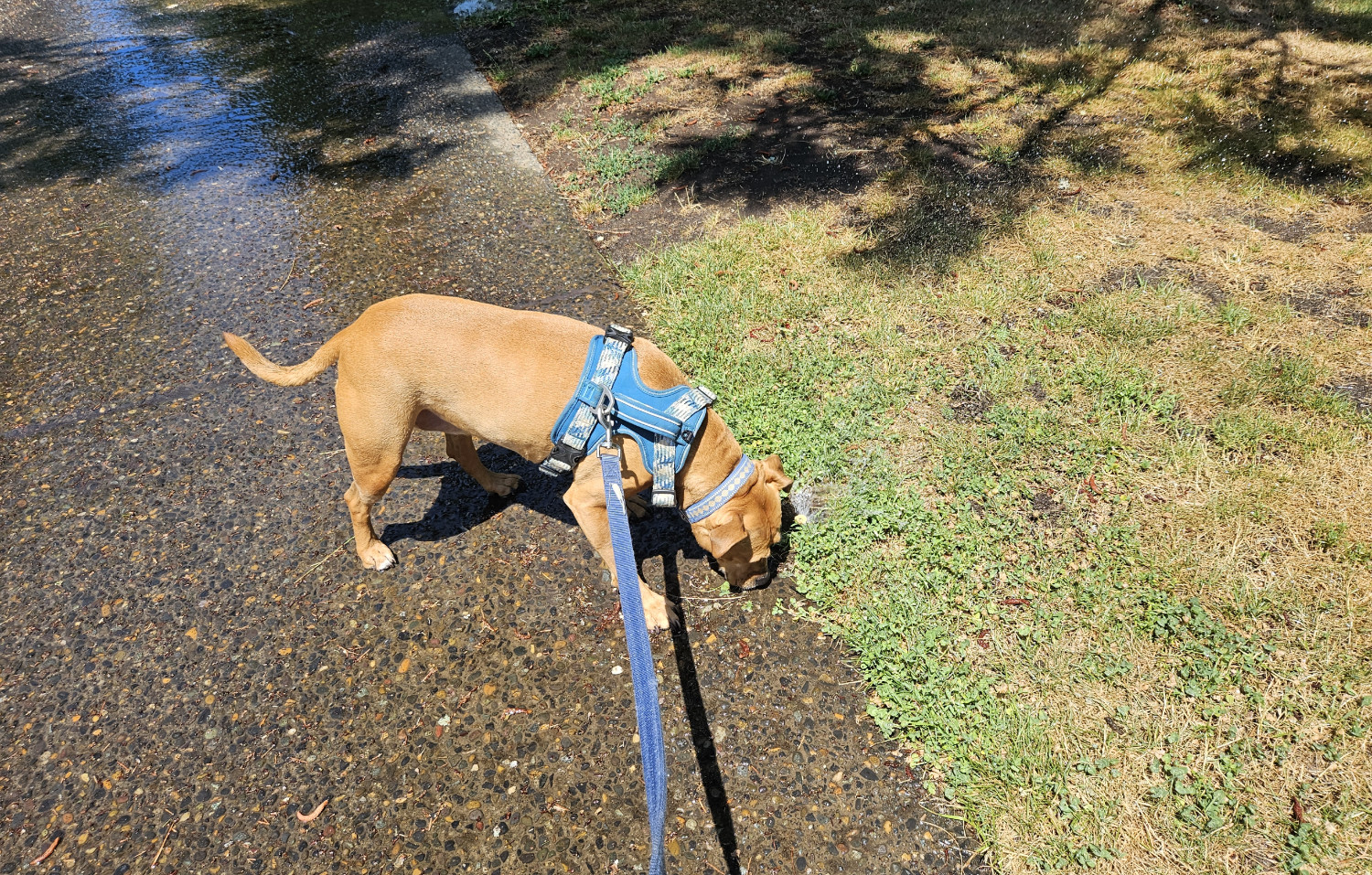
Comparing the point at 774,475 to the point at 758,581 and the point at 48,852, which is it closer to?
the point at 758,581

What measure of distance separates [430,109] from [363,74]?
1.90m

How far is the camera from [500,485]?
13.6ft

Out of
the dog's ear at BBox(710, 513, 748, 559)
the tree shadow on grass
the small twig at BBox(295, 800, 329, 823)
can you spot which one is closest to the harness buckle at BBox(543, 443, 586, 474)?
the dog's ear at BBox(710, 513, 748, 559)

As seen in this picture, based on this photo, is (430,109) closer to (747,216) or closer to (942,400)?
(747,216)

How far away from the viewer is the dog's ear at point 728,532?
321 centimetres

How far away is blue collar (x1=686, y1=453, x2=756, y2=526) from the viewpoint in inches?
127

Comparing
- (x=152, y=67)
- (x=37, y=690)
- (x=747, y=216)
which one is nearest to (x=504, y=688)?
(x=37, y=690)

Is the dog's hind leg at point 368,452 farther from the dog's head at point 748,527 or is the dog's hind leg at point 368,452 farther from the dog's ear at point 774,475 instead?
the dog's ear at point 774,475

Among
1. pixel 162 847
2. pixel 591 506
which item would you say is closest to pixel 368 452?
pixel 591 506

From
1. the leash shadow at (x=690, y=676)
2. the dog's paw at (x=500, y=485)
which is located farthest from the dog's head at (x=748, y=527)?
the dog's paw at (x=500, y=485)

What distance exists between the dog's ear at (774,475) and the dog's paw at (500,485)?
1.62 metres

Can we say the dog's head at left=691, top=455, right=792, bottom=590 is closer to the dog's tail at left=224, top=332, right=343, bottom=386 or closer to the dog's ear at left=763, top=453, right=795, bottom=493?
the dog's ear at left=763, top=453, right=795, bottom=493

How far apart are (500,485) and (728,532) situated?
1.62 meters

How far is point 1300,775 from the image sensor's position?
2689 mm
